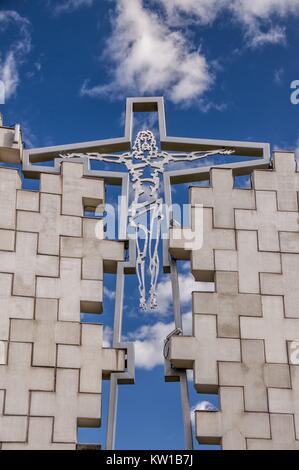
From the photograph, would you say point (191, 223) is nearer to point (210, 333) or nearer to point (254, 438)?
point (210, 333)

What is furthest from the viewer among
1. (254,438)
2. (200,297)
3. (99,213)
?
(99,213)

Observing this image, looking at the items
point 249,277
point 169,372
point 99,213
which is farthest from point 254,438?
point 99,213

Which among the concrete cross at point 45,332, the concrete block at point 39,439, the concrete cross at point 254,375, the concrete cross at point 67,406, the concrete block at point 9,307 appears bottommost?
the concrete block at point 39,439

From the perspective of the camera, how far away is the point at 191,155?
10750 mm

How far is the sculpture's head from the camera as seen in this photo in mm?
10719

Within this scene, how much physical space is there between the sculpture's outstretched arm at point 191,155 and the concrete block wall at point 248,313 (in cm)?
43

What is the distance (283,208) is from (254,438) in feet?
9.40

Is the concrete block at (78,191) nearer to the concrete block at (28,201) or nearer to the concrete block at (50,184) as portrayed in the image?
the concrete block at (50,184)

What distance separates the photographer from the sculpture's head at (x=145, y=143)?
10.7 meters

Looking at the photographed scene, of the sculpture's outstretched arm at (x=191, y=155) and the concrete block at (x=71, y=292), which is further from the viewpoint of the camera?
the sculpture's outstretched arm at (x=191, y=155)

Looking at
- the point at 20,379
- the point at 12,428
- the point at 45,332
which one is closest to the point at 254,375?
the point at 45,332

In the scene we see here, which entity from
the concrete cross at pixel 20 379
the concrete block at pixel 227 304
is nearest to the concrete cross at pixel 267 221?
the concrete block at pixel 227 304

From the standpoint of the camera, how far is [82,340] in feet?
30.7

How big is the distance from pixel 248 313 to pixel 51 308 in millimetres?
2217
